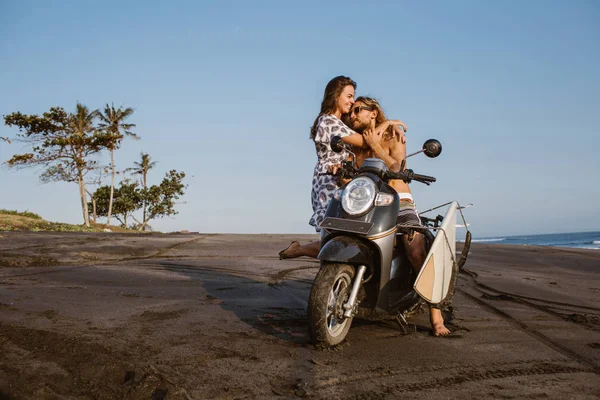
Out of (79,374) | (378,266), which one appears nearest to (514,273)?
(378,266)

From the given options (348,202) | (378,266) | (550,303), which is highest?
(348,202)

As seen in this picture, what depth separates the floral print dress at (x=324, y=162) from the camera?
457 centimetres

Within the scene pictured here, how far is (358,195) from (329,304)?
2.60 ft

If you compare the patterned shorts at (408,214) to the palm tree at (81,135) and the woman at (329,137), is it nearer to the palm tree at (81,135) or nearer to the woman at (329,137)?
the woman at (329,137)

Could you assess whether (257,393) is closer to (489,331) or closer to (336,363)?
(336,363)

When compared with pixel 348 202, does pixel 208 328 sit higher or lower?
lower

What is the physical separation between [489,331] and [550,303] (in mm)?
2081

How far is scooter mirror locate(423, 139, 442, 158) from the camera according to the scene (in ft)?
12.4

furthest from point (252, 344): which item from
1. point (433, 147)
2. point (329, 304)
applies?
point (433, 147)

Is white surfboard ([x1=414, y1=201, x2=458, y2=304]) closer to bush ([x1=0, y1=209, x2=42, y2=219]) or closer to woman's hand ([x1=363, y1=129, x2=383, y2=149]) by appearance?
woman's hand ([x1=363, y1=129, x2=383, y2=149])

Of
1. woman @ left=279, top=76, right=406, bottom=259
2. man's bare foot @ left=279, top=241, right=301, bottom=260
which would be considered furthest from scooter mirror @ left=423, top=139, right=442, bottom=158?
man's bare foot @ left=279, top=241, right=301, bottom=260

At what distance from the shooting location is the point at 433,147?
378 centimetres

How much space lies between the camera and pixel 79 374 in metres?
2.49

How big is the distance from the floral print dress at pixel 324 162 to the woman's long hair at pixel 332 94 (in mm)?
172
